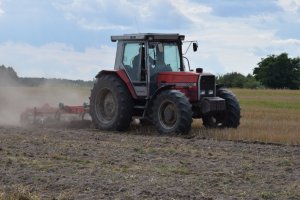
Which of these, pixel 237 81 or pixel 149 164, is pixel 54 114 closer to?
pixel 149 164

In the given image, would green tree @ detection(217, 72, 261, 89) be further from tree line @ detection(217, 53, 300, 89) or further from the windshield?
the windshield

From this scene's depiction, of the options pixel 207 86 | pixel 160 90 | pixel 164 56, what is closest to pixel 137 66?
pixel 164 56

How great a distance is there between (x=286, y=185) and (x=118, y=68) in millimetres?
8854

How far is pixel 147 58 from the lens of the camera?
15.8m

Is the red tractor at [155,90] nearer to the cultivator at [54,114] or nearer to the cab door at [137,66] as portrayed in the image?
the cab door at [137,66]

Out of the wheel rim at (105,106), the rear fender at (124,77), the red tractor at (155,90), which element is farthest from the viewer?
the wheel rim at (105,106)

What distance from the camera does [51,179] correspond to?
8.52 metres

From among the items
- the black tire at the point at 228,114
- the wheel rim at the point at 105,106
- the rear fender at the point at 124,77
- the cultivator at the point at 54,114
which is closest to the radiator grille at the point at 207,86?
the black tire at the point at 228,114

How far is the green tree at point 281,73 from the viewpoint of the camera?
82.2m

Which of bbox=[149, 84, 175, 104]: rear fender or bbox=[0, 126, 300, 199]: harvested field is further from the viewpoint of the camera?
bbox=[149, 84, 175, 104]: rear fender

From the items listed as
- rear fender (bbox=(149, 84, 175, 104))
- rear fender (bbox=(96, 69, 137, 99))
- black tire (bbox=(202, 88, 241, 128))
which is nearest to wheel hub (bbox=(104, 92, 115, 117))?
rear fender (bbox=(96, 69, 137, 99))

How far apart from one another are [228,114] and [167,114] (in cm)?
184

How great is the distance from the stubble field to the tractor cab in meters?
1.28

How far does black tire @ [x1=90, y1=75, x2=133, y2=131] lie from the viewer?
630 inches
